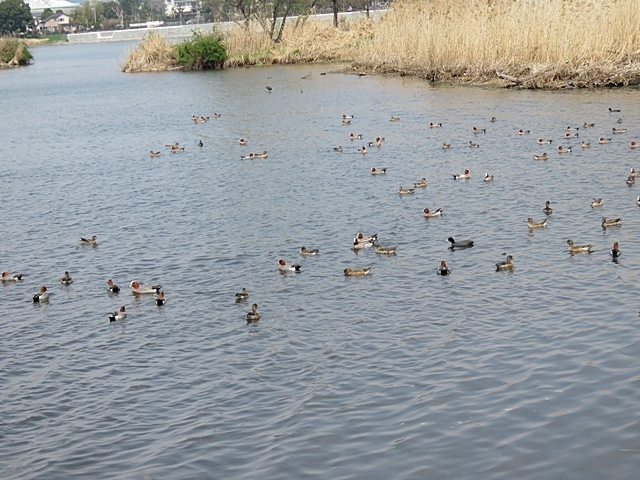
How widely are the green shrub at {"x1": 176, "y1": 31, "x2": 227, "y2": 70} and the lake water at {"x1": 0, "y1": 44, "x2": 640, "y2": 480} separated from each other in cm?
3630

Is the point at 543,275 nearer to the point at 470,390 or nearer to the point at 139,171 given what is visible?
the point at 470,390

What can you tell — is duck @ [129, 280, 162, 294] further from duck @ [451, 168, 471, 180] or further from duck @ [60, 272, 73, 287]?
duck @ [451, 168, 471, 180]

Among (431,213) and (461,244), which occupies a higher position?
(431,213)

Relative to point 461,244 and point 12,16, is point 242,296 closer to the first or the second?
point 461,244

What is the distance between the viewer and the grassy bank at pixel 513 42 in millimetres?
39344

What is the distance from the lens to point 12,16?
177 m

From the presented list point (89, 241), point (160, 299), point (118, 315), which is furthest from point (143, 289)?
point (89, 241)

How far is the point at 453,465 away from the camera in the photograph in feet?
37.2

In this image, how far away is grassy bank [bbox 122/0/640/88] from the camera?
129 ft

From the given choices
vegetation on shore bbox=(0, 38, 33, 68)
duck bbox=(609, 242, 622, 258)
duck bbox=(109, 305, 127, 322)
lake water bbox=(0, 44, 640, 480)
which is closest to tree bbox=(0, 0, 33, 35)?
vegetation on shore bbox=(0, 38, 33, 68)

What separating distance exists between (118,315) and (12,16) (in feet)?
573

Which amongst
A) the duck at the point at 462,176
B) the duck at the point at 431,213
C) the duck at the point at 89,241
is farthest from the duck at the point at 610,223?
the duck at the point at 89,241

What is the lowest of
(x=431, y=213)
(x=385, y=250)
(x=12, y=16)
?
(x=385, y=250)

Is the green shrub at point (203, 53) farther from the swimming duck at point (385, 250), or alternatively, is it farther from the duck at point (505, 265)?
the duck at point (505, 265)
